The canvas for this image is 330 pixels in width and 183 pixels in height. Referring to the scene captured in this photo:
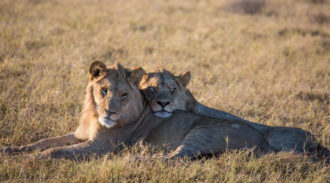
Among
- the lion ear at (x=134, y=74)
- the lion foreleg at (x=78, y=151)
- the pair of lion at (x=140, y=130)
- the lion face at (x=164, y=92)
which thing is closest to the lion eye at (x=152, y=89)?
the lion face at (x=164, y=92)

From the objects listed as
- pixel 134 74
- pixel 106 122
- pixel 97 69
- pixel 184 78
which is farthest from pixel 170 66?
pixel 106 122

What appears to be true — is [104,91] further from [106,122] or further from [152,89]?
[152,89]

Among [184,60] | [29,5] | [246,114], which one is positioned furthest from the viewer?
[29,5]

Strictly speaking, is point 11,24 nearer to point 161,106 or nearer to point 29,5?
point 29,5

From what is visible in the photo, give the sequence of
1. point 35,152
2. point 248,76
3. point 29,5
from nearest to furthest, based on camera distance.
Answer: point 35,152 < point 248,76 < point 29,5

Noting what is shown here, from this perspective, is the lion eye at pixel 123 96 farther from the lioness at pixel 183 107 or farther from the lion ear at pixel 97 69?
the lioness at pixel 183 107

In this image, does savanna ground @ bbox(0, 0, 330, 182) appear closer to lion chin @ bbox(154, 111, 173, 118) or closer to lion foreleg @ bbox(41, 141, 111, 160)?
lion foreleg @ bbox(41, 141, 111, 160)

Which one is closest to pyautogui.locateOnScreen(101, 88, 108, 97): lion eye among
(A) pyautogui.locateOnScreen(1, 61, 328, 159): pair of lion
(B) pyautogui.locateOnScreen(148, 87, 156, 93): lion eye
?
(A) pyautogui.locateOnScreen(1, 61, 328, 159): pair of lion

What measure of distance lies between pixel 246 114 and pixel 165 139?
251 centimetres

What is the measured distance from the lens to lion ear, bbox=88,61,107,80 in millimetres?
4719

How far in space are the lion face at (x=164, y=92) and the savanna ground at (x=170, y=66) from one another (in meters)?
0.61

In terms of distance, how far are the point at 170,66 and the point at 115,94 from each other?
4.76m

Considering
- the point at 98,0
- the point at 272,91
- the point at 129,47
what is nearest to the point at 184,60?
the point at 129,47

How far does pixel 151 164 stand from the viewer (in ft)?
13.8
